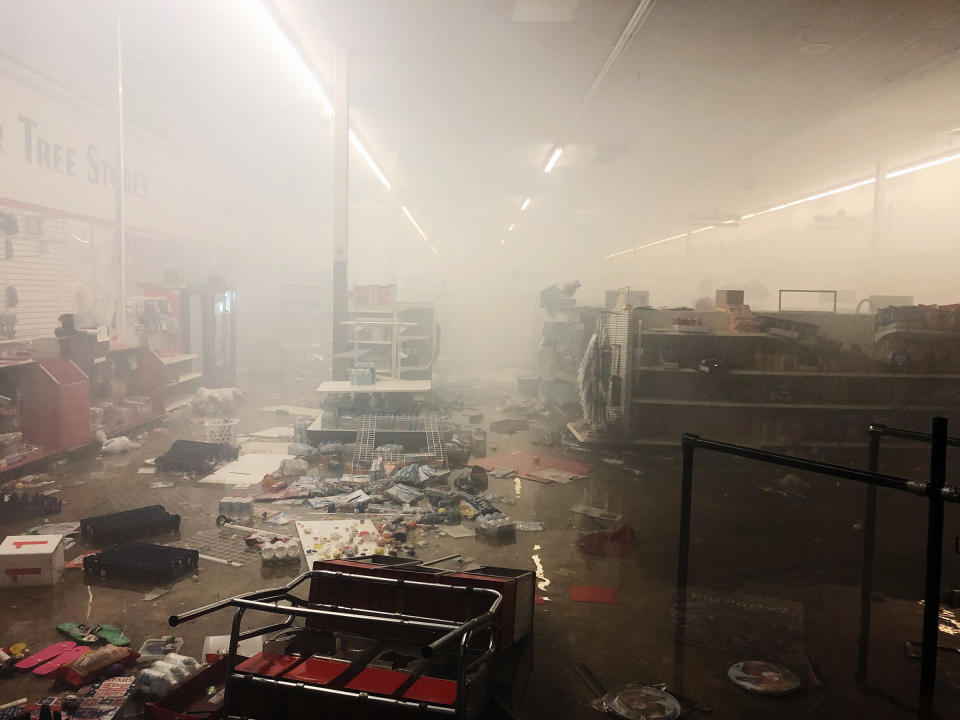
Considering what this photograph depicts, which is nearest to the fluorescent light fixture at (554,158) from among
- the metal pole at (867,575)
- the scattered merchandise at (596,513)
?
the scattered merchandise at (596,513)

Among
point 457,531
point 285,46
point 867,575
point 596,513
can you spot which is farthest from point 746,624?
point 285,46

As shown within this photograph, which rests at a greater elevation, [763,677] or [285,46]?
[285,46]

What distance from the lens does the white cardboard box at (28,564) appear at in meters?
4.12

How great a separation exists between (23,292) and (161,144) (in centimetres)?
649

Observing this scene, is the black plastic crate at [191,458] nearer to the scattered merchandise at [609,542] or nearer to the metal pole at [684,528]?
the scattered merchandise at [609,542]

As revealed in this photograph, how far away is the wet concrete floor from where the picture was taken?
3195 millimetres

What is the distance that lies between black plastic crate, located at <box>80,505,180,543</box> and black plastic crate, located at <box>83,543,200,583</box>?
0.59 metres

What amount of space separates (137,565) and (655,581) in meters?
3.68

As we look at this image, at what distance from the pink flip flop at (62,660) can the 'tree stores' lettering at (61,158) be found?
872 centimetres

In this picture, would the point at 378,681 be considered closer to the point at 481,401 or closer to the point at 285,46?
the point at 285,46

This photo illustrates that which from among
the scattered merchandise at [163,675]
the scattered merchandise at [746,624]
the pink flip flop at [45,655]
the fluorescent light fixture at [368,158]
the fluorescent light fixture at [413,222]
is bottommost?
the scattered merchandise at [746,624]

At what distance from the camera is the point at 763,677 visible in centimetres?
327

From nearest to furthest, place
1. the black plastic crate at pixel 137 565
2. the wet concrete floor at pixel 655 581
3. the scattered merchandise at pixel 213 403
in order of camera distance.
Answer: the wet concrete floor at pixel 655 581 < the black plastic crate at pixel 137 565 < the scattered merchandise at pixel 213 403

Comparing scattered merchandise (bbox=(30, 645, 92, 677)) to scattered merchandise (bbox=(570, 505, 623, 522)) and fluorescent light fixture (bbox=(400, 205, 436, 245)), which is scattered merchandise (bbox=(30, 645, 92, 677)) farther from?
fluorescent light fixture (bbox=(400, 205, 436, 245))
